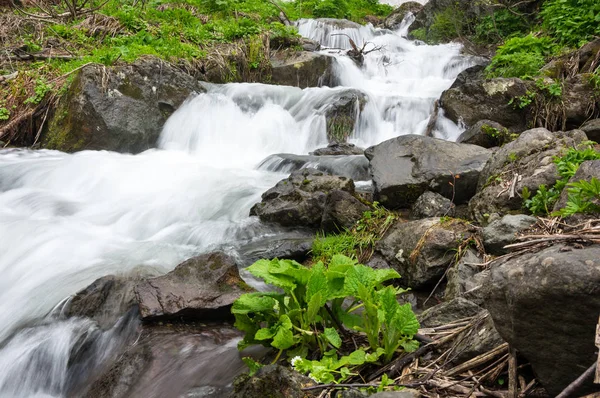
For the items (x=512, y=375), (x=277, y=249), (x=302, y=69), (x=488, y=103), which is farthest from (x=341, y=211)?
(x=302, y=69)

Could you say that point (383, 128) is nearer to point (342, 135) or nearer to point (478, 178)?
point (342, 135)

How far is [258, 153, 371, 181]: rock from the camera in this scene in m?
7.02

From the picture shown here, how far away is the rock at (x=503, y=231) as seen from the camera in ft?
11.0

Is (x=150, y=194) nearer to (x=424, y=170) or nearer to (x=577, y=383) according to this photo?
(x=424, y=170)

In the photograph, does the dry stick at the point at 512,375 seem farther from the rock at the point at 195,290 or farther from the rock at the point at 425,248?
the rock at the point at 195,290

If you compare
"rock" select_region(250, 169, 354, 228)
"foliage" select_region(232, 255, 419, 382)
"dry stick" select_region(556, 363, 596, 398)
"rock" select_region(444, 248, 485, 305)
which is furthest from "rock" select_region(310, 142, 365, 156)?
"dry stick" select_region(556, 363, 596, 398)

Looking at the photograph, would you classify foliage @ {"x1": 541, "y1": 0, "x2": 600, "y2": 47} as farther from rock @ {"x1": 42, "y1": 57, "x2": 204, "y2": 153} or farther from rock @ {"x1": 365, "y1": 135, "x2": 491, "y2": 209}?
rock @ {"x1": 42, "y1": 57, "x2": 204, "y2": 153}

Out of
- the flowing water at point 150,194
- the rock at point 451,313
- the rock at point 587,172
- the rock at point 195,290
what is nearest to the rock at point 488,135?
the flowing water at point 150,194

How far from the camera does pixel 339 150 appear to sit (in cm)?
829

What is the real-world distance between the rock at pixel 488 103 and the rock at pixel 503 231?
479cm

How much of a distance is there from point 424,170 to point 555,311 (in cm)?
409

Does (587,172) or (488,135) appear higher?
(587,172)

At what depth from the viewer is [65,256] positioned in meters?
4.82

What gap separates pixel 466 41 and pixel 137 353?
13.7m
